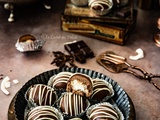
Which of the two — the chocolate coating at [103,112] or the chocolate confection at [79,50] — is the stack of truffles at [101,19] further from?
the chocolate coating at [103,112]

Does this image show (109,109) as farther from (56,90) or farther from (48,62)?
(48,62)

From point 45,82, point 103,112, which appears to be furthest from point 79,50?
point 103,112

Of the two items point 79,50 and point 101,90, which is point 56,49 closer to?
point 79,50

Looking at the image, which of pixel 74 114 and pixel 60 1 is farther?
pixel 60 1

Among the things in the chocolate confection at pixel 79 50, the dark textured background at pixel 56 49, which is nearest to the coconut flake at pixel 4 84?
the dark textured background at pixel 56 49

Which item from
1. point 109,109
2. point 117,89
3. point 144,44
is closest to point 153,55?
point 144,44
